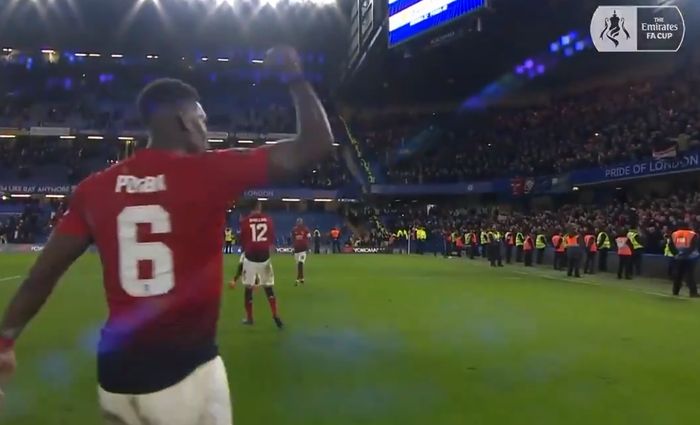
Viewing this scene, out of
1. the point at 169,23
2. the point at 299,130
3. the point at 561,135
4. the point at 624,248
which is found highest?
the point at 169,23

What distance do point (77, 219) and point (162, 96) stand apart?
0.54 m

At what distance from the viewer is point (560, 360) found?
9.78 meters

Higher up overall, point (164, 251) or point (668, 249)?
point (164, 251)

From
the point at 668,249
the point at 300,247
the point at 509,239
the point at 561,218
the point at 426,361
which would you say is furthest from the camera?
the point at 509,239

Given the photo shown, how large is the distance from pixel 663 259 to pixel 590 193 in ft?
60.8

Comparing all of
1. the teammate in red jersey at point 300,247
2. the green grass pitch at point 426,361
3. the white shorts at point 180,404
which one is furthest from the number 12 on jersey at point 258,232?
the white shorts at point 180,404

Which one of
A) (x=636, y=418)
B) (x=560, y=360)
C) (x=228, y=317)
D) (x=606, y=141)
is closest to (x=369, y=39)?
(x=606, y=141)

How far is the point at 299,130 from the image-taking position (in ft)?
9.14

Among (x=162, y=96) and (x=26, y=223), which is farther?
(x=26, y=223)

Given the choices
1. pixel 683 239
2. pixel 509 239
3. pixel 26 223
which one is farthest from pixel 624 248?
pixel 26 223

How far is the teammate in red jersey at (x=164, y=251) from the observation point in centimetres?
262

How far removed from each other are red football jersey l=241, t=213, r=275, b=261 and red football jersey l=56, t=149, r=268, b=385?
10536 mm

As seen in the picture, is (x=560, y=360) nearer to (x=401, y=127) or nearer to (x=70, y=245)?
(x=70, y=245)

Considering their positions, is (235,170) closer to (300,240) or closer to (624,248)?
(300,240)
